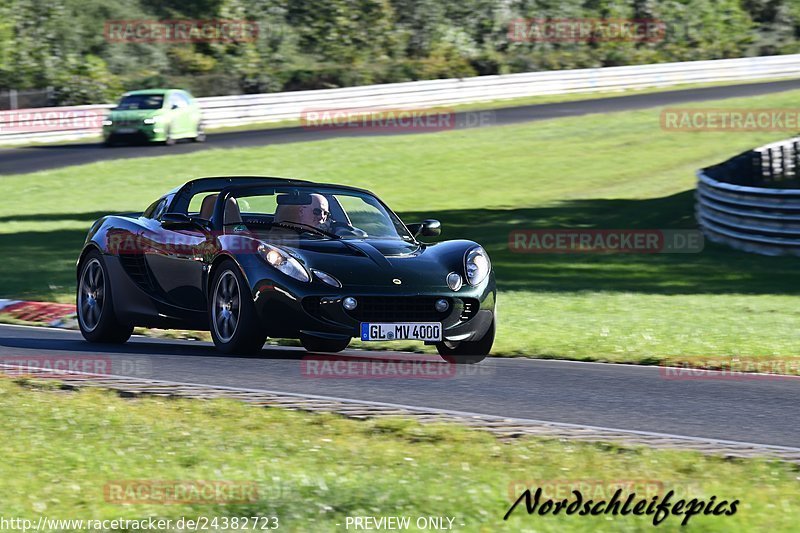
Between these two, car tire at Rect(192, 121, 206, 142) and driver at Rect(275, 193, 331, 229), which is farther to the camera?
car tire at Rect(192, 121, 206, 142)

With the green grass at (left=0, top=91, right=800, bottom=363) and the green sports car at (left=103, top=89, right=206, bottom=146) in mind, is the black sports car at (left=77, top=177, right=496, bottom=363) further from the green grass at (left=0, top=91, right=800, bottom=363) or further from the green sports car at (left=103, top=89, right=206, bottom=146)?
the green sports car at (left=103, top=89, right=206, bottom=146)

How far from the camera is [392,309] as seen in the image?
9.59 m

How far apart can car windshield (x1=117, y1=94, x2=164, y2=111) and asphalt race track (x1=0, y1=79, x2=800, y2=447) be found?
22.3m

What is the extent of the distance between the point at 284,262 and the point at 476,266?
1.46 metres

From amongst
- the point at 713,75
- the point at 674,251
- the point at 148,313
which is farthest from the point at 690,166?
the point at 148,313

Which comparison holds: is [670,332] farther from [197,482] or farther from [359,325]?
[197,482]

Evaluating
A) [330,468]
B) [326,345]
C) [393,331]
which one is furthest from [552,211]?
[330,468]

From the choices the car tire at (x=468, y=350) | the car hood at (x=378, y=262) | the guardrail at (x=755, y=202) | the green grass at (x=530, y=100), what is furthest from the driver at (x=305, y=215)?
the green grass at (x=530, y=100)

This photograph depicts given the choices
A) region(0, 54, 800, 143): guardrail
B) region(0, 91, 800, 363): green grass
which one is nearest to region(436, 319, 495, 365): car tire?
region(0, 91, 800, 363): green grass

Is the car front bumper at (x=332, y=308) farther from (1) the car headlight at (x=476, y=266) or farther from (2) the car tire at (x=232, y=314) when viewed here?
(1) the car headlight at (x=476, y=266)

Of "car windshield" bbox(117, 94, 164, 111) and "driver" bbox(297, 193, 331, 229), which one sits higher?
"driver" bbox(297, 193, 331, 229)

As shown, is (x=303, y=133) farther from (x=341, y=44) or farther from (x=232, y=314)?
(x=232, y=314)

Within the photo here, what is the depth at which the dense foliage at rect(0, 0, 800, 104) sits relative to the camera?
44.5 m

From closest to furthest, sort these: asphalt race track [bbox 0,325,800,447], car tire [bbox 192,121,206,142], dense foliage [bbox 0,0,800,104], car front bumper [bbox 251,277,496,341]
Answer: asphalt race track [bbox 0,325,800,447] → car front bumper [bbox 251,277,496,341] → car tire [bbox 192,121,206,142] → dense foliage [bbox 0,0,800,104]
